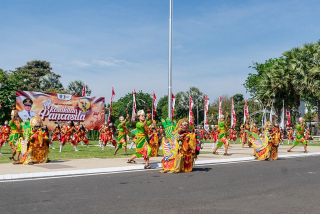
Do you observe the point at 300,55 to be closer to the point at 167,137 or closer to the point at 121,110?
the point at 167,137

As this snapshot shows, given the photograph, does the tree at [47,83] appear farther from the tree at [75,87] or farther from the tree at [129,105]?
the tree at [129,105]

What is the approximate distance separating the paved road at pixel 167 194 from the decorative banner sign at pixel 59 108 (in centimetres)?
2459

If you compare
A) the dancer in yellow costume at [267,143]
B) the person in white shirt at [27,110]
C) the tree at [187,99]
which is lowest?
the dancer in yellow costume at [267,143]

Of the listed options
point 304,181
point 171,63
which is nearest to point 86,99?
point 171,63

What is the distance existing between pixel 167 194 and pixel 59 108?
95.0 ft

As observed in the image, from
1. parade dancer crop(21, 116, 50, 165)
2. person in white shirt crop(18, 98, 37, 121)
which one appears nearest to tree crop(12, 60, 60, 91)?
person in white shirt crop(18, 98, 37, 121)

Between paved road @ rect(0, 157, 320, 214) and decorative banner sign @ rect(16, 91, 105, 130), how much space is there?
80.7 feet

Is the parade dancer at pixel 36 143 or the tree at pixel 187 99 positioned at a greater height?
the tree at pixel 187 99

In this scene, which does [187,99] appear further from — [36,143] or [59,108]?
[36,143]

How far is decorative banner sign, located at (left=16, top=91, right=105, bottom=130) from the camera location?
32156 mm

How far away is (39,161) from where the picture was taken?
485 inches

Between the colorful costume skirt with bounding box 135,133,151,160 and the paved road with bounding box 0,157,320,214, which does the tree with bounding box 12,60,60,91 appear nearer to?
the colorful costume skirt with bounding box 135,133,151,160

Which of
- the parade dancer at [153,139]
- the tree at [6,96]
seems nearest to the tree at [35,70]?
the tree at [6,96]

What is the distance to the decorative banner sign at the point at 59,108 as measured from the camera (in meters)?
32.2
